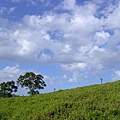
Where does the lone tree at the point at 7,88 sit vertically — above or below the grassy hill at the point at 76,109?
above

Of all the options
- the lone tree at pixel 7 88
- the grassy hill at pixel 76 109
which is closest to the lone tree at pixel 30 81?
the lone tree at pixel 7 88

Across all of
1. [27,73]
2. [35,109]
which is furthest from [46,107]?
[27,73]

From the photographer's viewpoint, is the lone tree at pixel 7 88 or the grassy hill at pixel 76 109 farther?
the lone tree at pixel 7 88

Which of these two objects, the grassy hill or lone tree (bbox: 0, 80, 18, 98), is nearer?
the grassy hill

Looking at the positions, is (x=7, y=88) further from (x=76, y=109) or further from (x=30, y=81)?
(x=76, y=109)

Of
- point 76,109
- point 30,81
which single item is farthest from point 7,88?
point 76,109

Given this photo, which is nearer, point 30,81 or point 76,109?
point 76,109

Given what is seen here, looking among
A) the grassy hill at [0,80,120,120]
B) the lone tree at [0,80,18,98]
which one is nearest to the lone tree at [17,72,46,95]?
the lone tree at [0,80,18,98]

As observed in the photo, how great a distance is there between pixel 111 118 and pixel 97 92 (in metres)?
6.22

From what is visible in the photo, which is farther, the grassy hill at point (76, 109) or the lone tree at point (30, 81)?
the lone tree at point (30, 81)

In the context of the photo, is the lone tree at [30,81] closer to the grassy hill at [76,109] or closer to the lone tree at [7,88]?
the lone tree at [7,88]

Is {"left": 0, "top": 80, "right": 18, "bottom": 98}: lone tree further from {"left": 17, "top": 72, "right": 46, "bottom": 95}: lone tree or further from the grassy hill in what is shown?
the grassy hill

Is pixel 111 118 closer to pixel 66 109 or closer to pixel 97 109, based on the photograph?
pixel 97 109

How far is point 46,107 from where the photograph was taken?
57.0ft
